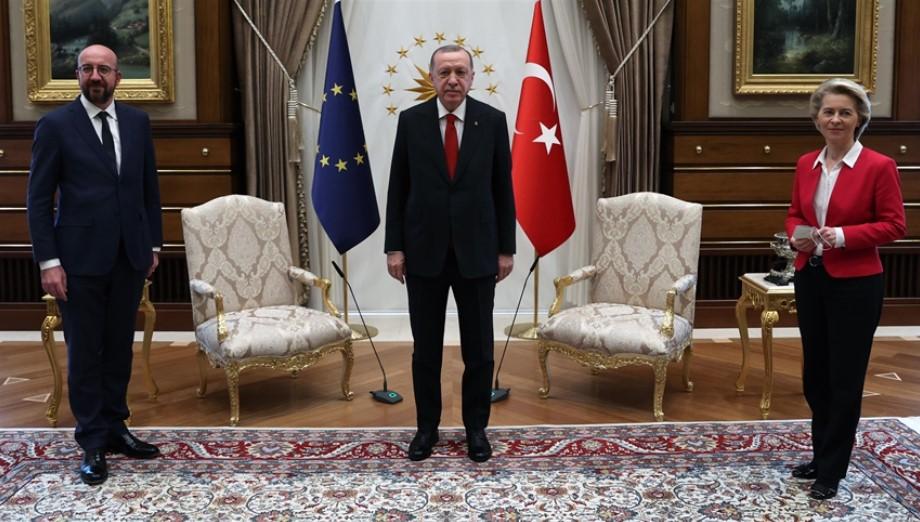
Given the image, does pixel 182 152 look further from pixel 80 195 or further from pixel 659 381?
pixel 659 381

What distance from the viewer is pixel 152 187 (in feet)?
13.2

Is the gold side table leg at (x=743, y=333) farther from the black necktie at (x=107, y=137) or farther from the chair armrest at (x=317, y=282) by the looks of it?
the black necktie at (x=107, y=137)

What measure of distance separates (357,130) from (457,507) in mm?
2918

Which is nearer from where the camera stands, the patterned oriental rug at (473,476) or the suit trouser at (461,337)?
the patterned oriental rug at (473,476)

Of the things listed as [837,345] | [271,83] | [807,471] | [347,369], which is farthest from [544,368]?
[271,83]

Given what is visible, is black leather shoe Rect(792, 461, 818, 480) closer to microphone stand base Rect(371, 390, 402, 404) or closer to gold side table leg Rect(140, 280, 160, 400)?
microphone stand base Rect(371, 390, 402, 404)

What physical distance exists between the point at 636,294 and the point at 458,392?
3.54 feet

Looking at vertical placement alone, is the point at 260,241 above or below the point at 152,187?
below

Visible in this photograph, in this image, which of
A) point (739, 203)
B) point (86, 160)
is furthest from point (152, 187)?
point (739, 203)

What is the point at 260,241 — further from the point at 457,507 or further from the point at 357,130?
the point at 457,507

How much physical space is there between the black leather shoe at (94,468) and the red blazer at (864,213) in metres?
2.84

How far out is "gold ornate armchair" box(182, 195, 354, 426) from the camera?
15.2 feet

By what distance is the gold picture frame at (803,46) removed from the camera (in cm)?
644

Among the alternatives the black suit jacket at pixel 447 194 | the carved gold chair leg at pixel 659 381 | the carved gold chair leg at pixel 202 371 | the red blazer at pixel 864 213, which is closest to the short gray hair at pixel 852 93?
the red blazer at pixel 864 213
